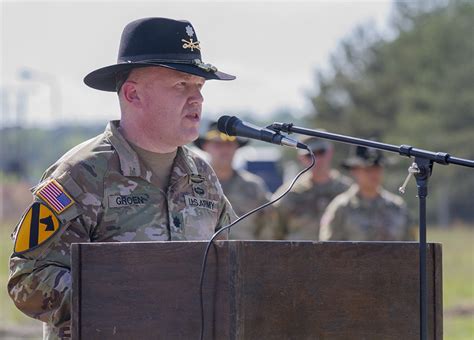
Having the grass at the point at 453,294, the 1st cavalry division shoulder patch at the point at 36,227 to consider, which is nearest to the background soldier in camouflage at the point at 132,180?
the 1st cavalry division shoulder patch at the point at 36,227

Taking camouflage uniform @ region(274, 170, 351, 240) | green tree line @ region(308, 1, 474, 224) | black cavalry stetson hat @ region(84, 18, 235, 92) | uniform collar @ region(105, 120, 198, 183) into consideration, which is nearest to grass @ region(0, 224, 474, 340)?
camouflage uniform @ region(274, 170, 351, 240)

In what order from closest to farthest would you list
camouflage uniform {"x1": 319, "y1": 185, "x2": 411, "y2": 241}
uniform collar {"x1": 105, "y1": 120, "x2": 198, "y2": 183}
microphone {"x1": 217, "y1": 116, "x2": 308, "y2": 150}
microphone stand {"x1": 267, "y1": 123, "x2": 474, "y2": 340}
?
microphone stand {"x1": 267, "y1": 123, "x2": 474, "y2": 340} < microphone {"x1": 217, "y1": 116, "x2": 308, "y2": 150} < uniform collar {"x1": 105, "y1": 120, "x2": 198, "y2": 183} < camouflage uniform {"x1": 319, "y1": 185, "x2": 411, "y2": 241}

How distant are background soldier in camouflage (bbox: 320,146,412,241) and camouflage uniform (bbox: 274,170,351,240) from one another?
492 millimetres

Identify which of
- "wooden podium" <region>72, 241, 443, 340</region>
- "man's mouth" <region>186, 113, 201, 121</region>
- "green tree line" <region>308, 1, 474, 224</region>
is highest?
"green tree line" <region>308, 1, 474, 224</region>

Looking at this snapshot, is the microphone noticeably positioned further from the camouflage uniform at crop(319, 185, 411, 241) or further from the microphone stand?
the camouflage uniform at crop(319, 185, 411, 241)

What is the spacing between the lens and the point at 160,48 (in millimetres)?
4566

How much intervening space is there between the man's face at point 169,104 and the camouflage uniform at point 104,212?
0.44ft

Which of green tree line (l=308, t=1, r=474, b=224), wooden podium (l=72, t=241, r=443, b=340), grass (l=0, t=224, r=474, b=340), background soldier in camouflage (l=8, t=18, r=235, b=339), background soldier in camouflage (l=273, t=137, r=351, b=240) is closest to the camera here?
wooden podium (l=72, t=241, r=443, b=340)

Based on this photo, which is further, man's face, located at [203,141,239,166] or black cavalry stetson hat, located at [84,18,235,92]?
man's face, located at [203,141,239,166]

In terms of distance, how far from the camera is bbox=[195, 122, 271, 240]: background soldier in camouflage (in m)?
10.3

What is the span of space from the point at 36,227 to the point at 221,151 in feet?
20.5

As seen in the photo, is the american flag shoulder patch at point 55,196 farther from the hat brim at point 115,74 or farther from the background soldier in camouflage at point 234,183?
the background soldier in camouflage at point 234,183

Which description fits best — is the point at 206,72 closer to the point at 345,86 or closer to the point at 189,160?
the point at 189,160

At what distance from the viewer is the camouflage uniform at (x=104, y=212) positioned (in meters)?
4.12
